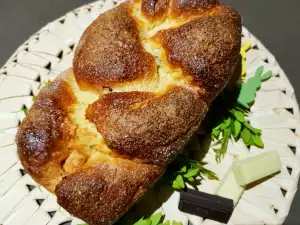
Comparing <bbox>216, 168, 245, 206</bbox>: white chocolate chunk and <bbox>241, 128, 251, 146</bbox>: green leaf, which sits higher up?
<bbox>241, 128, 251, 146</bbox>: green leaf

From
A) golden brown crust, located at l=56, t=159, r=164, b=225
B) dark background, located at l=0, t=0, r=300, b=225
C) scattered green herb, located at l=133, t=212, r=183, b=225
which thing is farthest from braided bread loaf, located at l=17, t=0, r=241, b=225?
dark background, located at l=0, t=0, r=300, b=225

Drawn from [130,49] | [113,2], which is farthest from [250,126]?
Answer: [113,2]

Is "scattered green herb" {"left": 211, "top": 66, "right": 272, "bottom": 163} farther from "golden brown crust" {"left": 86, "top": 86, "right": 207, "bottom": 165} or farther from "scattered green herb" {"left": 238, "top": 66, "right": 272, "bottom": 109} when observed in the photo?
"golden brown crust" {"left": 86, "top": 86, "right": 207, "bottom": 165}

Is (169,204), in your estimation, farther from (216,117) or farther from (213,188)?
(216,117)

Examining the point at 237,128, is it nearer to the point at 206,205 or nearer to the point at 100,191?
the point at 206,205

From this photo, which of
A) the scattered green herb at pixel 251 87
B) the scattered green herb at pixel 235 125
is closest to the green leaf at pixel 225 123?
the scattered green herb at pixel 235 125

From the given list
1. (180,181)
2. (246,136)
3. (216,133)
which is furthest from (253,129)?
(180,181)
